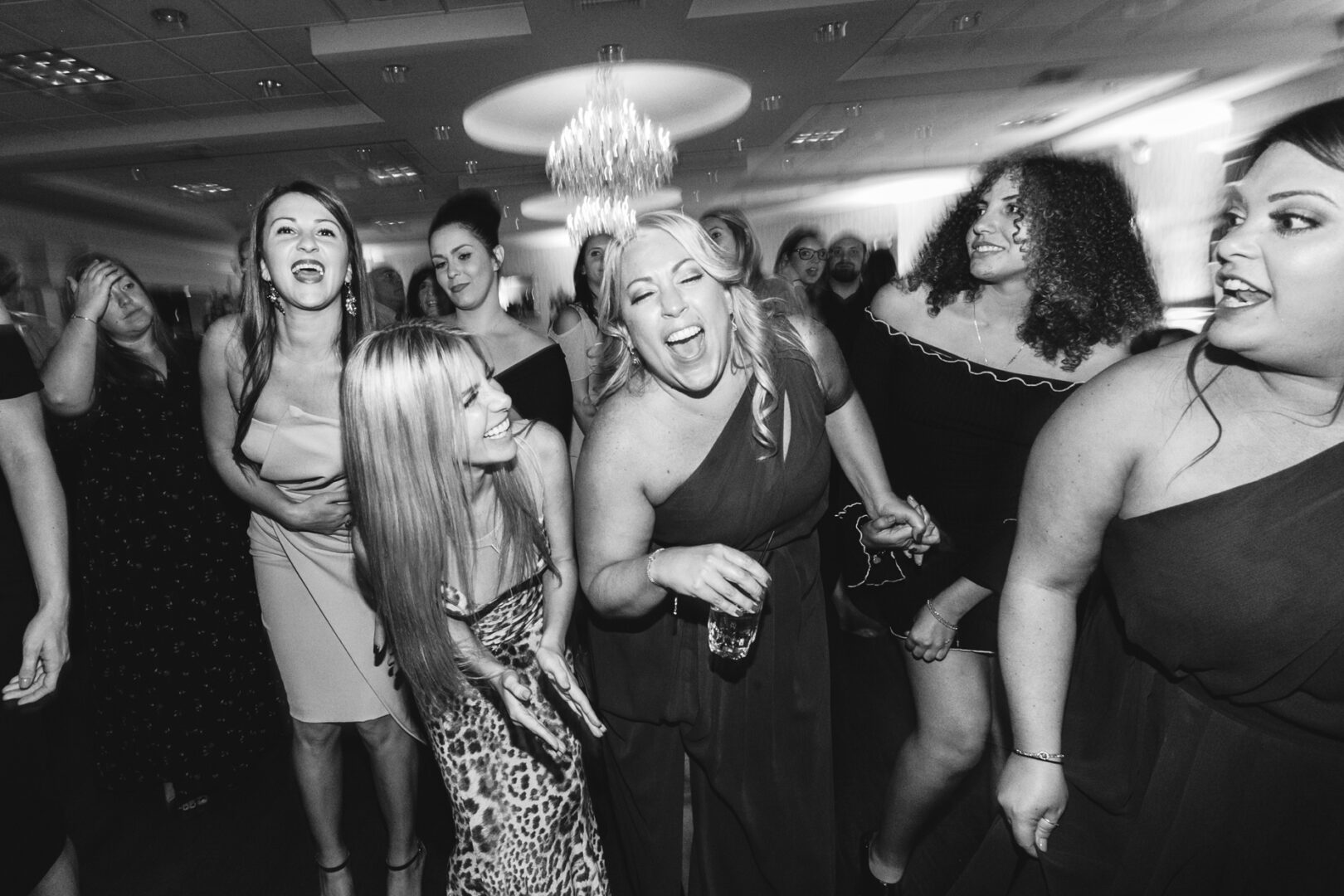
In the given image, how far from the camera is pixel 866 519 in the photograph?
1.89 meters

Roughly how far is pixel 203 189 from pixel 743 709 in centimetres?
1048

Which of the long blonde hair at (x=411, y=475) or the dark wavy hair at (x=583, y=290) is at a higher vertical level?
the dark wavy hair at (x=583, y=290)

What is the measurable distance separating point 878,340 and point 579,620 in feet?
5.83

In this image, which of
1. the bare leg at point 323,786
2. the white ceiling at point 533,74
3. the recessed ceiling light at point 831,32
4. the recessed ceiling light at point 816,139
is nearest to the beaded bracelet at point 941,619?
the bare leg at point 323,786

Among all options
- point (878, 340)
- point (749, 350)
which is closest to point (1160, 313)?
point (878, 340)

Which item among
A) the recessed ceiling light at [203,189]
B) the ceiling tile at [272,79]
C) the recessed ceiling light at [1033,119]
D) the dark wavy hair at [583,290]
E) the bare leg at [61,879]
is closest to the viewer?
the bare leg at [61,879]

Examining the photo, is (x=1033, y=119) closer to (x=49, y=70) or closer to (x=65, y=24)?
(x=65, y=24)

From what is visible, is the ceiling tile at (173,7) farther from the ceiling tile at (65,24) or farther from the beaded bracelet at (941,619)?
the beaded bracelet at (941,619)

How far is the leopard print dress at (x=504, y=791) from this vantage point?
1.49 m

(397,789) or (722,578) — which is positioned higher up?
(722,578)

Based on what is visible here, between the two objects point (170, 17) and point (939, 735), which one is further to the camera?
point (170, 17)

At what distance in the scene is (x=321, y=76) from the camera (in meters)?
6.25

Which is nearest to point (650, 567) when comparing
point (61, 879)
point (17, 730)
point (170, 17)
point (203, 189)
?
point (17, 730)

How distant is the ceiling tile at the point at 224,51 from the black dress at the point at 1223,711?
6.51 metres
